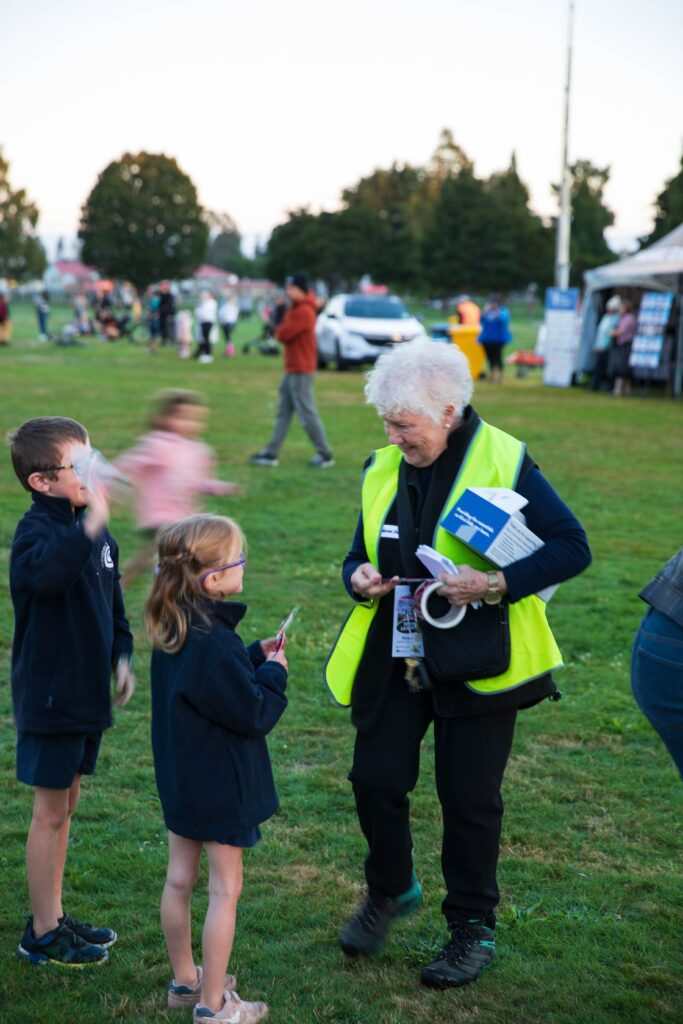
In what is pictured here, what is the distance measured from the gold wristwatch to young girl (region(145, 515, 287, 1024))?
603 mm

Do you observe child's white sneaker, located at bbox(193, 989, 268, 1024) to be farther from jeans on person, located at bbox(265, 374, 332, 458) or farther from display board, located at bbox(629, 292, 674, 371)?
display board, located at bbox(629, 292, 674, 371)

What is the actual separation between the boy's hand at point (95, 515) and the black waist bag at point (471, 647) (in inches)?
37.6

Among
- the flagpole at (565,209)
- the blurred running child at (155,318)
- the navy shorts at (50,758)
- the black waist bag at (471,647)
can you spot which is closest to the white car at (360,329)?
the flagpole at (565,209)

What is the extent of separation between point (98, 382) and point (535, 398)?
8714 millimetres

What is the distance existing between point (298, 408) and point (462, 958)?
29.6 feet

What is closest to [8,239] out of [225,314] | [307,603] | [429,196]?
[429,196]

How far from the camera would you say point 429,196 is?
3642 inches

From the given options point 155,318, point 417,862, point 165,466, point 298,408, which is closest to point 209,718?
point 417,862

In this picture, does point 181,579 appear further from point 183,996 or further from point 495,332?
point 495,332

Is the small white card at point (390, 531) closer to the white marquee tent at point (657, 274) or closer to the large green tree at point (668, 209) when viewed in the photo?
the white marquee tent at point (657, 274)

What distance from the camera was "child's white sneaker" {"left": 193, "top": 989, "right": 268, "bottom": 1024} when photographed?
9.87ft

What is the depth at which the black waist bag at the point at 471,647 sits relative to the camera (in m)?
3.09

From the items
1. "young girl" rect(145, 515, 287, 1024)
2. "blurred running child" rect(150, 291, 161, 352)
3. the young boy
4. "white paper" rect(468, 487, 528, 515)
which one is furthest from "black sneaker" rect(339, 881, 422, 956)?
"blurred running child" rect(150, 291, 161, 352)

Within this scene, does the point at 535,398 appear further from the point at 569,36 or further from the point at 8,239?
the point at 8,239
